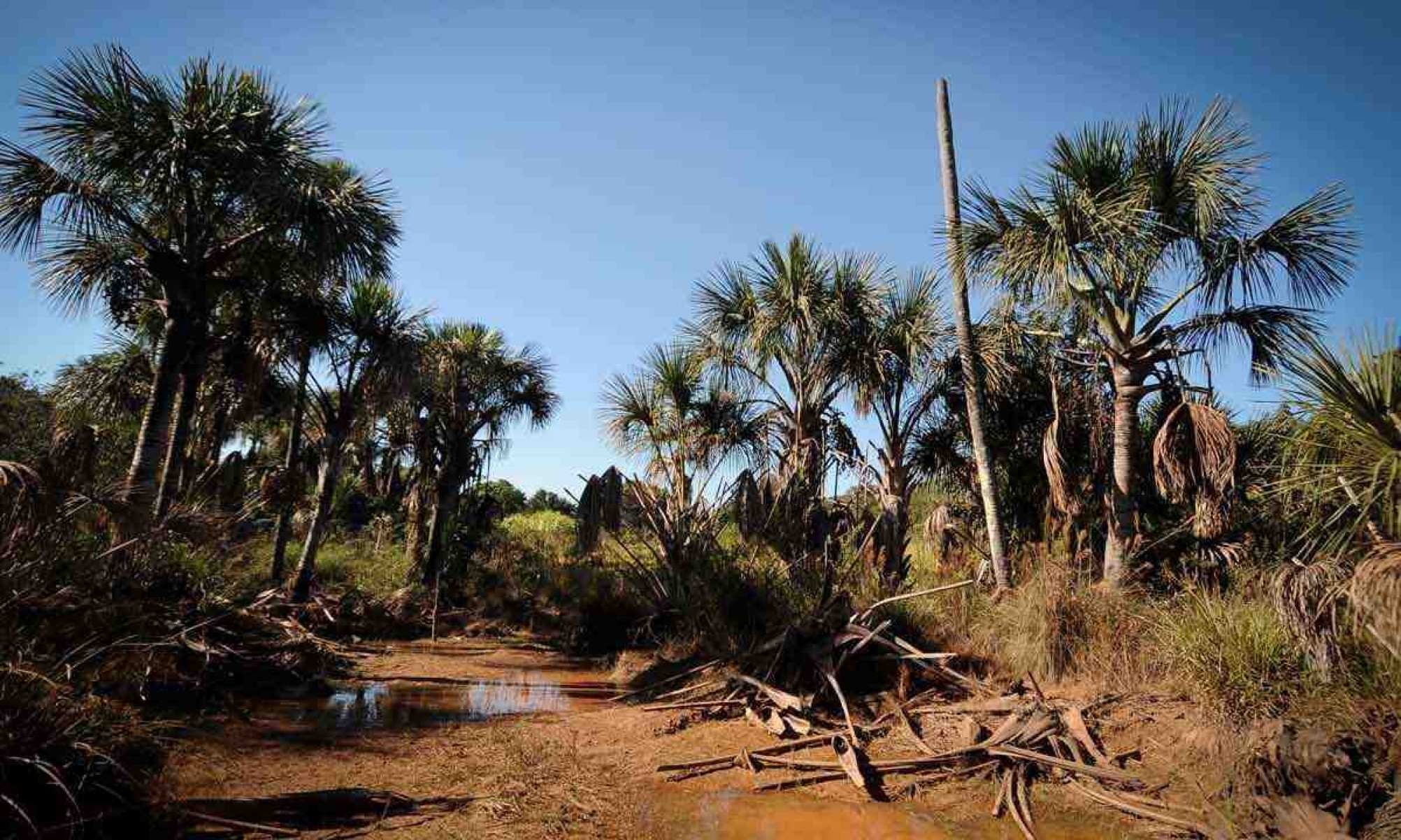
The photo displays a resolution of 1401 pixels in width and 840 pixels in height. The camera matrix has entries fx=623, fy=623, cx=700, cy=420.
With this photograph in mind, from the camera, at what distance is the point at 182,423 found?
31.3ft

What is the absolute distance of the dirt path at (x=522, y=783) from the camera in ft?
13.1

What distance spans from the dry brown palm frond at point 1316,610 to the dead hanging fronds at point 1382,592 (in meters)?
0.36

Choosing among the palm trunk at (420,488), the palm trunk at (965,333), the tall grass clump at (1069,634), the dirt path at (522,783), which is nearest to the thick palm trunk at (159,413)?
the dirt path at (522,783)

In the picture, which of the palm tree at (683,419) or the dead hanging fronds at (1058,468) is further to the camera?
the palm tree at (683,419)

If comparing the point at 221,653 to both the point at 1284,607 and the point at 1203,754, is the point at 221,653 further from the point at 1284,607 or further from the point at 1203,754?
the point at 1284,607

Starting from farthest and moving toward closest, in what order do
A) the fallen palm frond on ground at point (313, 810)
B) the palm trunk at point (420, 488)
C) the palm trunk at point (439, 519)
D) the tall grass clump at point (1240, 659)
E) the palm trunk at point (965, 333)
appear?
the palm trunk at point (420, 488) → the palm trunk at point (439, 519) → the palm trunk at point (965, 333) → the tall grass clump at point (1240, 659) → the fallen palm frond on ground at point (313, 810)

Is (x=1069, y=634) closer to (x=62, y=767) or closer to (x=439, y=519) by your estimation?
(x=62, y=767)

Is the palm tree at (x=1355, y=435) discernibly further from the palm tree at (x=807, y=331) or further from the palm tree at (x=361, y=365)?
the palm tree at (x=361, y=365)

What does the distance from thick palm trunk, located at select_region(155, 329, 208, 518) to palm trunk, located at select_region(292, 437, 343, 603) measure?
2879 mm

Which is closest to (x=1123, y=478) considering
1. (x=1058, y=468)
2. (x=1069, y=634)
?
(x=1058, y=468)

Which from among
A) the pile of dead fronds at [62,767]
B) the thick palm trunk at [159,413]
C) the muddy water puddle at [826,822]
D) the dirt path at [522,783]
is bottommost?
the muddy water puddle at [826,822]

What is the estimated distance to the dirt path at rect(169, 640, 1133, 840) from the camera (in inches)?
158

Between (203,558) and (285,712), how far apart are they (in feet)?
8.59

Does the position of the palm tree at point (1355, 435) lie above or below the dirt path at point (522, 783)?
above
